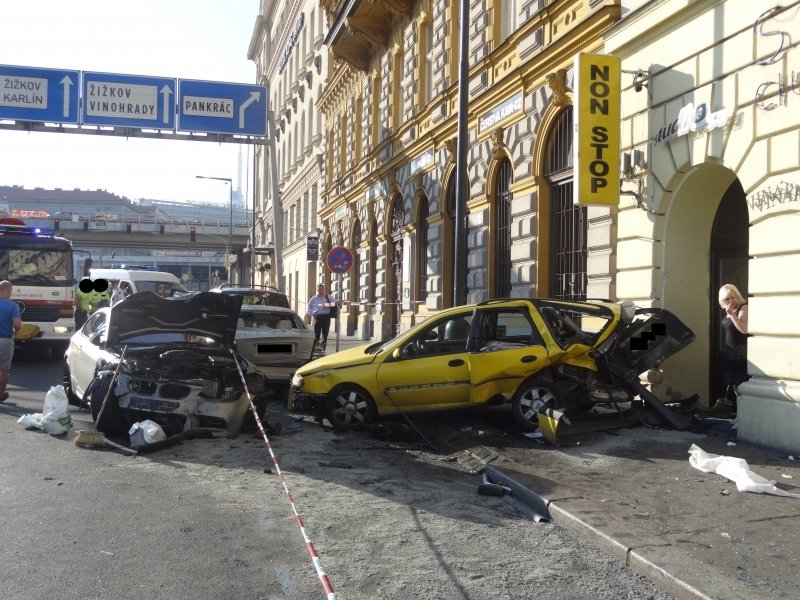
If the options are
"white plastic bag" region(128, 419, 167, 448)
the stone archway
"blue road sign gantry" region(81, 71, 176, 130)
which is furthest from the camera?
"blue road sign gantry" region(81, 71, 176, 130)

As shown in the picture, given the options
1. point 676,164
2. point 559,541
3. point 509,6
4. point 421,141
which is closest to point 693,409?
point 676,164

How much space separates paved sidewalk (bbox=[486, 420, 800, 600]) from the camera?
14.7 ft

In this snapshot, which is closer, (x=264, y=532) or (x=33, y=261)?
(x=264, y=532)

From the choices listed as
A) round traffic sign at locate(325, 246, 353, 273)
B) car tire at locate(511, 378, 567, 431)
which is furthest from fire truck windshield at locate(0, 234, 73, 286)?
car tire at locate(511, 378, 567, 431)

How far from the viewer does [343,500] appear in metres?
6.30

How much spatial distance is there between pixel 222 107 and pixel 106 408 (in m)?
18.6

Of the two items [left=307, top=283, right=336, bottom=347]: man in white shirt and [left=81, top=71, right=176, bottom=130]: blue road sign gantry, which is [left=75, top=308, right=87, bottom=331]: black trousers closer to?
[left=81, top=71, right=176, bottom=130]: blue road sign gantry

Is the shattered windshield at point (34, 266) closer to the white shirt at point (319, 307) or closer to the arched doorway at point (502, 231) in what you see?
the white shirt at point (319, 307)

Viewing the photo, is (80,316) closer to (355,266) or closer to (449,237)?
(355,266)

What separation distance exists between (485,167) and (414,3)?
7461 millimetres

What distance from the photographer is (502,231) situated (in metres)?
15.9

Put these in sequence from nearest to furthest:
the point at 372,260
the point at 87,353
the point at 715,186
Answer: the point at 87,353, the point at 715,186, the point at 372,260

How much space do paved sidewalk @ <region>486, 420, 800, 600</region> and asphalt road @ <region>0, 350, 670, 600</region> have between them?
0.21 meters

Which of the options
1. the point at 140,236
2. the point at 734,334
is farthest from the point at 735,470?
the point at 140,236
